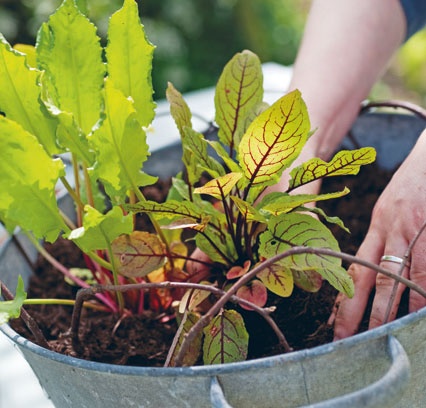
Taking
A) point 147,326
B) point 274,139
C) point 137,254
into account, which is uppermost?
point 274,139

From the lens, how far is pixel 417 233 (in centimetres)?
59

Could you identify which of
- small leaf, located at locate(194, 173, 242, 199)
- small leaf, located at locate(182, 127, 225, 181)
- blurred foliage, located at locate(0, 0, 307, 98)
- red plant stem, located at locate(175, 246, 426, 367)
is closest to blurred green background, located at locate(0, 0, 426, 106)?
blurred foliage, located at locate(0, 0, 307, 98)

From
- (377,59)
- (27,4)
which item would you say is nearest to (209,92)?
(377,59)

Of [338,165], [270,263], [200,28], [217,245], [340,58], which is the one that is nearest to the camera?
[270,263]

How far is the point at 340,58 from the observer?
2.94 ft

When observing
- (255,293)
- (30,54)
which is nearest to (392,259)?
(255,293)

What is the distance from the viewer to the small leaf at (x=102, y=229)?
0.54 meters

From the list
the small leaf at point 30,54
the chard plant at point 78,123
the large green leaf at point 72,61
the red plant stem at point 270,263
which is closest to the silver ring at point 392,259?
the red plant stem at point 270,263

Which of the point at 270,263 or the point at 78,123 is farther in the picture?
the point at 78,123

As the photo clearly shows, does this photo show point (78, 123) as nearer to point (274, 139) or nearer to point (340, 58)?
point (274, 139)

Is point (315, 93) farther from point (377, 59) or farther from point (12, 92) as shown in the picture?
point (12, 92)

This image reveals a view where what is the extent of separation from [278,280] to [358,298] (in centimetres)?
9

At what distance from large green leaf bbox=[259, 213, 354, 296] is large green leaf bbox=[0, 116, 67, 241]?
0.20 m

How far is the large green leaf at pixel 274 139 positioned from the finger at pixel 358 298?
12 cm
